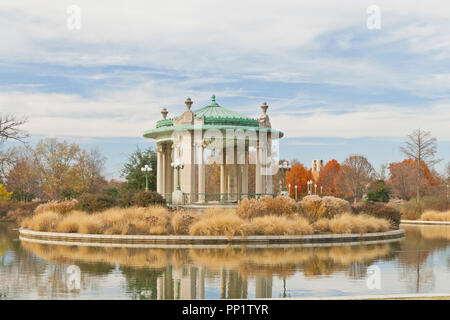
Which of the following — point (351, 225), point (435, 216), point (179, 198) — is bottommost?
point (435, 216)

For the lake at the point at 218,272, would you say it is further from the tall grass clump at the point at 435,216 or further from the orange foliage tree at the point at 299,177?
the orange foliage tree at the point at 299,177

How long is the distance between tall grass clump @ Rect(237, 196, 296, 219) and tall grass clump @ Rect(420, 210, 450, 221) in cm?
1766

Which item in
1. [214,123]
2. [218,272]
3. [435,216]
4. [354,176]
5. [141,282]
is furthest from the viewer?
[354,176]

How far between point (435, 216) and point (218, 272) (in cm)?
2837

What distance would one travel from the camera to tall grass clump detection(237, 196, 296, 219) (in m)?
21.4

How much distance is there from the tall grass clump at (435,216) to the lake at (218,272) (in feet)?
63.0

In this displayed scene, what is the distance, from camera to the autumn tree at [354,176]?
2810 inches

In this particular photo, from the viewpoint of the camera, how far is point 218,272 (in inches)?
460

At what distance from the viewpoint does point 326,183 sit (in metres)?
81.1

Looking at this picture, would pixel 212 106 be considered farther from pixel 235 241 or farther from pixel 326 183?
pixel 326 183

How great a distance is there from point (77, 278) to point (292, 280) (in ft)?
15.6

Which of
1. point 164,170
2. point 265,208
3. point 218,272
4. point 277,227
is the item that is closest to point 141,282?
point 218,272

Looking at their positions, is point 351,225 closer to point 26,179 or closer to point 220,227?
point 220,227

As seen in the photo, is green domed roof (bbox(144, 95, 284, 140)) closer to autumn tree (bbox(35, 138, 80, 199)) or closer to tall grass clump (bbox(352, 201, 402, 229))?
tall grass clump (bbox(352, 201, 402, 229))
